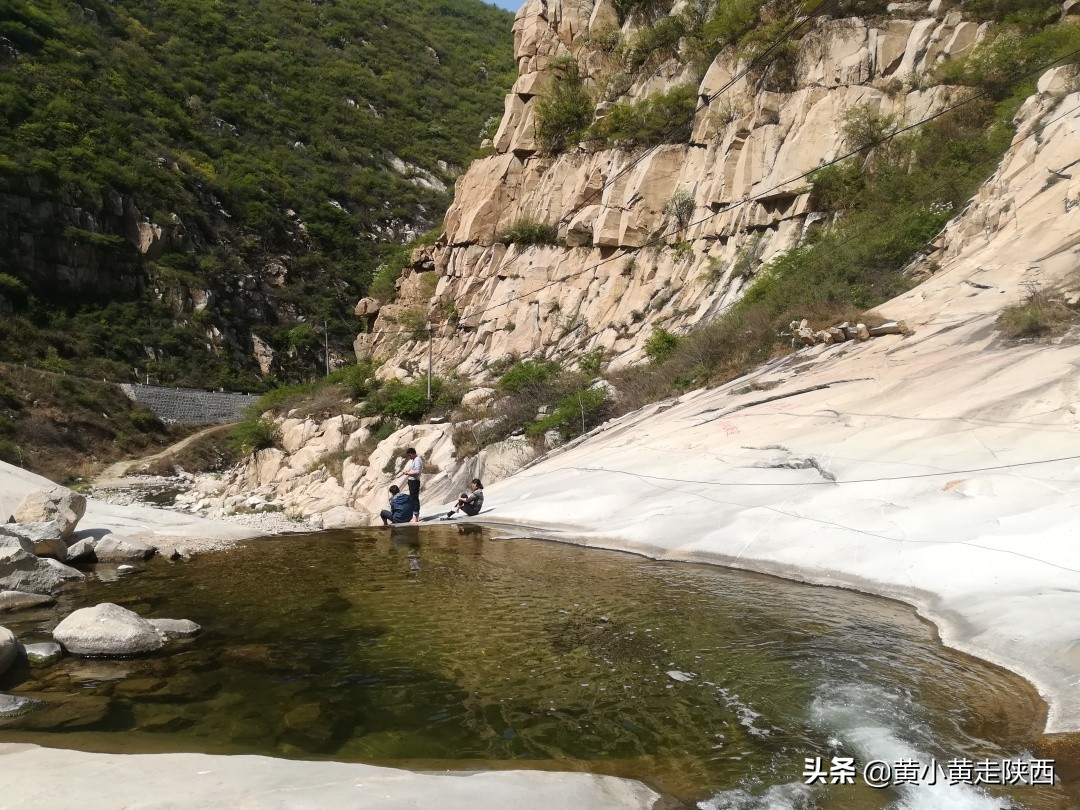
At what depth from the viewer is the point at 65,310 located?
46125 mm

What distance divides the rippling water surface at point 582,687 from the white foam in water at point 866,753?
0.05ft

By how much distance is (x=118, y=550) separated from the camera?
34.4 feet

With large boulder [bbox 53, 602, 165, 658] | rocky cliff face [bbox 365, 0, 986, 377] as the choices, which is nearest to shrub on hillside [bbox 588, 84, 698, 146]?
rocky cliff face [bbox 365, 0, 986, 377]

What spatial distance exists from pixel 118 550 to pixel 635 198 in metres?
22.9

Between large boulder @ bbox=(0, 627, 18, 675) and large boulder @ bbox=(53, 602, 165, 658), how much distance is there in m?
0.40

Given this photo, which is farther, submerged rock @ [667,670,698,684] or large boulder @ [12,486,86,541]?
large boulder @ [12,486,86,541]

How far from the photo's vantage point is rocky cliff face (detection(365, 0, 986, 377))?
72.1 feet

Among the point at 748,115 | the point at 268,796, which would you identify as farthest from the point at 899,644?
the point at 748,115

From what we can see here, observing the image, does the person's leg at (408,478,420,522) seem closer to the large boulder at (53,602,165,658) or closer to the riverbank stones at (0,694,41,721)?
the large boulder at (53,602,165,658)

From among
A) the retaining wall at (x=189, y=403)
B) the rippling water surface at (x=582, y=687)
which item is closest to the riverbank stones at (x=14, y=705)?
the rippling water surface at (x=582, y=687)

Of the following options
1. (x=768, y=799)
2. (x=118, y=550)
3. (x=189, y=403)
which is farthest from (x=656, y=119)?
(x=189, y=403)

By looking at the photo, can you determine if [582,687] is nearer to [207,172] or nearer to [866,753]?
[866,753]

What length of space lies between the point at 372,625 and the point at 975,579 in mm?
5648

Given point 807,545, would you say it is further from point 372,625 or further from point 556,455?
point 556,455
